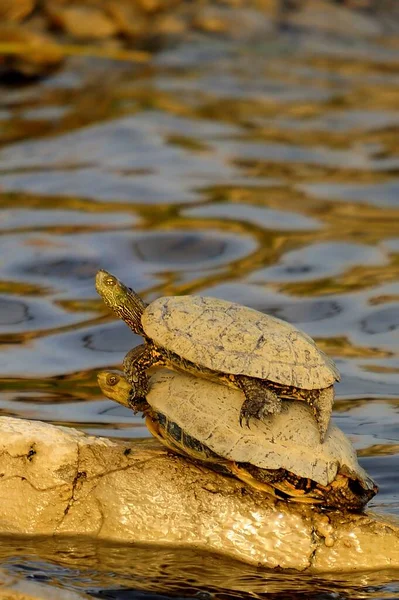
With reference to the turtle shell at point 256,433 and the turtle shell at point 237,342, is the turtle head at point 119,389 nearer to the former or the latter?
the turtle shell at point 256,433

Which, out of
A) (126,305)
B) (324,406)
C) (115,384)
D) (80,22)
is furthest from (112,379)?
(80,22)

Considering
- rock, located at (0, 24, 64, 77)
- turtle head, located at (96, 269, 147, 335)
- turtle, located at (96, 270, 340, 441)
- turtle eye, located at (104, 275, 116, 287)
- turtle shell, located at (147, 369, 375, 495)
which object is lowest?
rock, located at (0, 24, 64, 77)

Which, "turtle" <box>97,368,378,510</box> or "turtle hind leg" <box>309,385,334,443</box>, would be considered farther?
"turtle hind leg" <box>309,385,334,443</box>

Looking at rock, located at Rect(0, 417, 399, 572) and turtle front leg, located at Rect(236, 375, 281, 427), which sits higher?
turtle front leg, located at Rect(236, 375, 281, 427)

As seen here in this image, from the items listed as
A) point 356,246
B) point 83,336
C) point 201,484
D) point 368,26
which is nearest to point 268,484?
point 201,484

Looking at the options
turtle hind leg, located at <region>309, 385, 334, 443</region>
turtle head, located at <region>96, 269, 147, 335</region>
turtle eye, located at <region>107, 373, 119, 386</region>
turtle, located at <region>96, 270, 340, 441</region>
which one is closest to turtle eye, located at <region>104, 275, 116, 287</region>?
turtle head, located at <region>96, 269, 147, 335</region>

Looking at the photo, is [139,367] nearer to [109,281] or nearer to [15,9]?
[109,281]

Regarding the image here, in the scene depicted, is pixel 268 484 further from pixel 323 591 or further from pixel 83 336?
pixel 83 336

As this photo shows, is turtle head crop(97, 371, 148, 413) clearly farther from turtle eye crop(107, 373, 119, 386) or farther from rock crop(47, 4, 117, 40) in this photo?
rock crop(47, 4, 117, 40)

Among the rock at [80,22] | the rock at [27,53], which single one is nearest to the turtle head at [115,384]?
the rock at [27,53]
